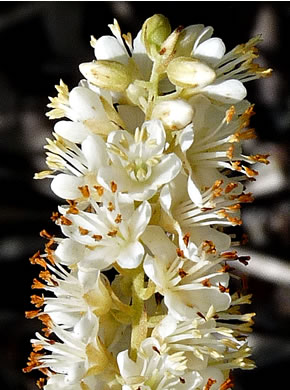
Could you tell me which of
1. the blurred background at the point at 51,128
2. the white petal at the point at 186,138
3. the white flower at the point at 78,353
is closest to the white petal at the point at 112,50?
the white petal at the point at 186,138

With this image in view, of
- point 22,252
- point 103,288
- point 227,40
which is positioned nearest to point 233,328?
point 103,288

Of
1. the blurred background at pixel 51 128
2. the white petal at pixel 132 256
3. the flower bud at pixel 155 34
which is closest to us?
the white petal at pixel 132 256

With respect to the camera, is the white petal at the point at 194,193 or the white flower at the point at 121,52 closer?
the white petal at the point at 194,193

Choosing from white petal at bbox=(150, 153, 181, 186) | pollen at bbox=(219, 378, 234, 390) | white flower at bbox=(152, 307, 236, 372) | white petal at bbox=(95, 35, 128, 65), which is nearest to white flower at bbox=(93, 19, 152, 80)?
white petal at bbox=(95, 35, 128, 65)

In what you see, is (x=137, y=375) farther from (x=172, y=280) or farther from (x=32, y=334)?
(x=32, y=334)

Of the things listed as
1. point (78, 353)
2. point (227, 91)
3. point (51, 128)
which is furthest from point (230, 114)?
point (51, 128)

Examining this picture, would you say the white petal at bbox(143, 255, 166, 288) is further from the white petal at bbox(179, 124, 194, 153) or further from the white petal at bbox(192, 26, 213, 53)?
the white petal at bbox(192, 26, 213, 53)

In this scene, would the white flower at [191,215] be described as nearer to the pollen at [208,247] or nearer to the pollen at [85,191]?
the pollen at [208,247]

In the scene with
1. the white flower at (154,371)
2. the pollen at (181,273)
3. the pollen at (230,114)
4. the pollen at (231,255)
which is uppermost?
the pollen at (230,114)

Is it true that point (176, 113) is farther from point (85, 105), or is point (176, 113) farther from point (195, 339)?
A: point (195, 339)
